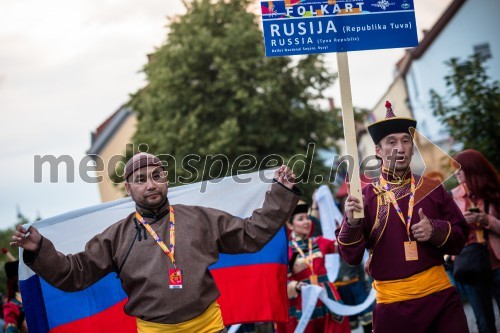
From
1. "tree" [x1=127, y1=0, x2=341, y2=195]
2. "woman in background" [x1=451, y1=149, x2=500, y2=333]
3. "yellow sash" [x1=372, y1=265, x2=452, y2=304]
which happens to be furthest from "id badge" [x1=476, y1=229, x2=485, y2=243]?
"tree" [x1=127, y1=0, x2=341, y2=195]

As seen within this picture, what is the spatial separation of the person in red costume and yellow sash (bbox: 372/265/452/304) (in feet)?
10.9

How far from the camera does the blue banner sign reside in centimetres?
553

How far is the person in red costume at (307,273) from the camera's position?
9.00 meters

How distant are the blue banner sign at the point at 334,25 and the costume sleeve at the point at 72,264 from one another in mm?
1900

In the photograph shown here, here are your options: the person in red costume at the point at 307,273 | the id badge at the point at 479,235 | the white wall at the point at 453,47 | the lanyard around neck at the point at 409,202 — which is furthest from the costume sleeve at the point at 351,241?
the white wall at the point at 453,47

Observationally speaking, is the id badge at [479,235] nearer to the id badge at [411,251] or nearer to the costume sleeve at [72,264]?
the id badge at [411,251]

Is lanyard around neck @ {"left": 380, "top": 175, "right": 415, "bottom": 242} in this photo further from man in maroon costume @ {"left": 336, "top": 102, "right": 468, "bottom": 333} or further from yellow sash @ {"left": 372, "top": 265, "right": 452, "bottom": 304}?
yellow sash @ {"left": 372, "top": 265, "right": 452, "bottom": 304}

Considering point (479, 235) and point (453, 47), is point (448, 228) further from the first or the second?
point (453, 47)

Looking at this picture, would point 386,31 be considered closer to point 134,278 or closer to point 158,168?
point 158,168

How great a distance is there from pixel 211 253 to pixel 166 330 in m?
0.64

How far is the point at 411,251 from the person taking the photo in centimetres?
533

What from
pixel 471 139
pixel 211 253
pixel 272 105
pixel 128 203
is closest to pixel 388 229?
pixel 211 253

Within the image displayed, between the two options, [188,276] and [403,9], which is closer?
[188,276]

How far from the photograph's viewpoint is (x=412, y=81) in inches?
1464
